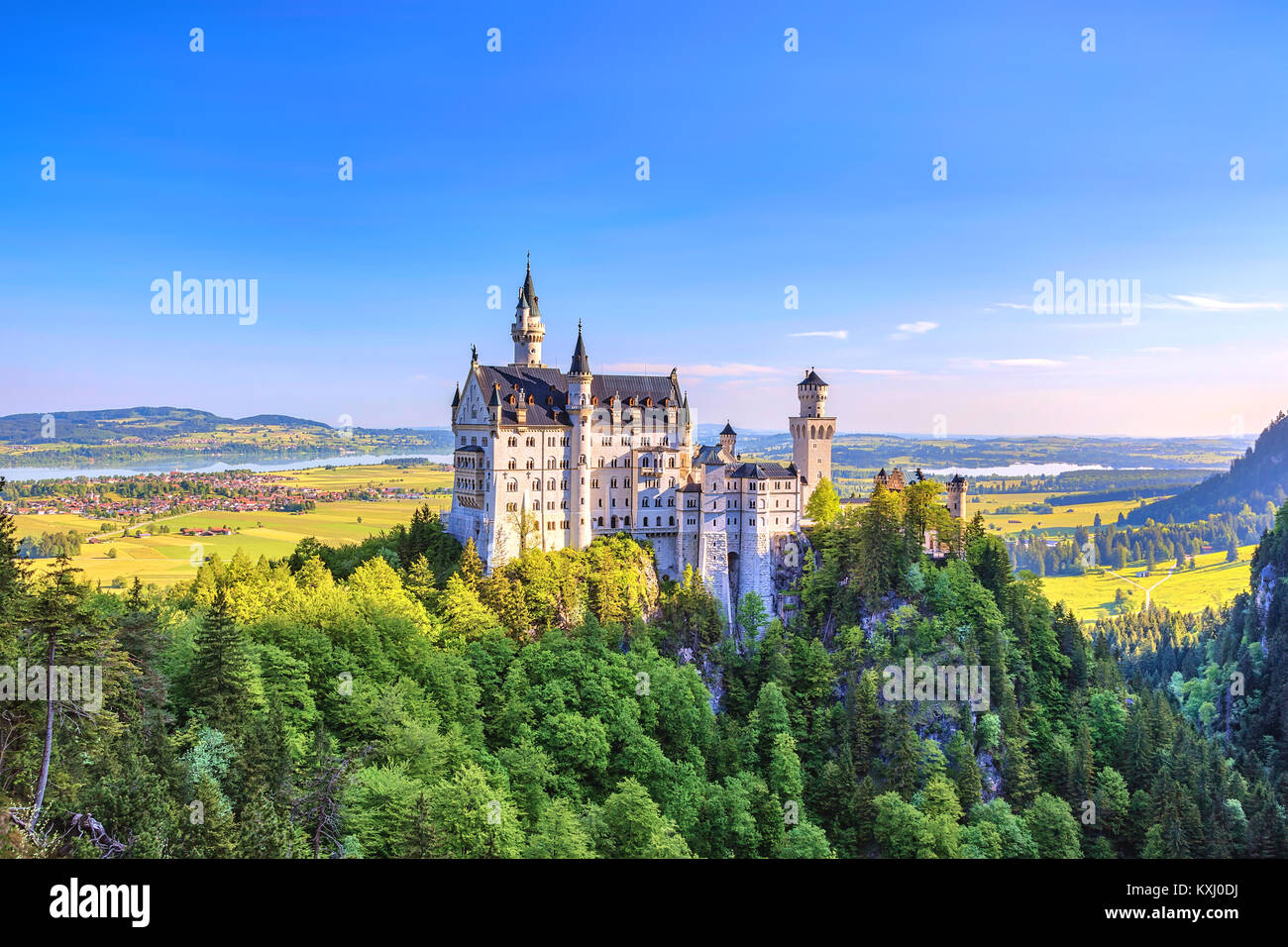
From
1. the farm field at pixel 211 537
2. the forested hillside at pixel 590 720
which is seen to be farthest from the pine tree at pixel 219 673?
the farm field at pixel 211 537

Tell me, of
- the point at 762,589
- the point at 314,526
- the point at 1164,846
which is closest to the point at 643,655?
the point at 762,589

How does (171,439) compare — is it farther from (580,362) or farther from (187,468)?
(580,362)

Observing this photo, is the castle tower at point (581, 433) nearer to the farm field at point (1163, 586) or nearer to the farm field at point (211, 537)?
the farm field at point (211, 537)

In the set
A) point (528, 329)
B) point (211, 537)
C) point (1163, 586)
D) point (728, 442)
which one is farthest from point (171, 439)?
point (1163, 586)

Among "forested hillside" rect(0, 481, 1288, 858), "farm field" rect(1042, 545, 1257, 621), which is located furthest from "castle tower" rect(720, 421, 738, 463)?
"farm field" rect(1042, 545, 1257, 621)
